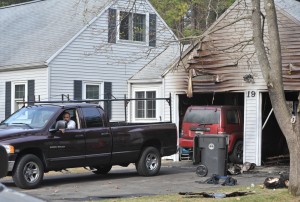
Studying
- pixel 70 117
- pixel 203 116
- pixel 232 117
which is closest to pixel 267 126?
pixel 232 117

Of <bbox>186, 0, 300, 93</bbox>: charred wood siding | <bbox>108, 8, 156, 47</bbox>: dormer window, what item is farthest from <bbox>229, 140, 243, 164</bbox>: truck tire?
<bbox>108, 8, 156, 47</bbox>: dormer window

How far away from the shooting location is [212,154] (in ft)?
53.6

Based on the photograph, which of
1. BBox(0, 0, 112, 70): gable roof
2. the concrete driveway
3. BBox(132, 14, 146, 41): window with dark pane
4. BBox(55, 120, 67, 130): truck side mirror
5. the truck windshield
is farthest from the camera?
BBox(132, 14, 146, 41): window with dark pane

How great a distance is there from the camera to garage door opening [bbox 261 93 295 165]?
2083 cm

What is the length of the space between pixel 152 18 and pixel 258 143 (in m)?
10.3

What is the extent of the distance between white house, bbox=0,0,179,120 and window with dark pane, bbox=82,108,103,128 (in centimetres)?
920

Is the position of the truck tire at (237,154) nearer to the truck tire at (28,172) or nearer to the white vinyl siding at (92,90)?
the white vinyl siding at (92,90)

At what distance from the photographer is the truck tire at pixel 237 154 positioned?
1998 centimetres

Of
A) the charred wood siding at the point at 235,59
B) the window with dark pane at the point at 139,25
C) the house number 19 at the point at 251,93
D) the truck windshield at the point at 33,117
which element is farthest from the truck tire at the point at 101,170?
the window with dark pane at the point at 139,25

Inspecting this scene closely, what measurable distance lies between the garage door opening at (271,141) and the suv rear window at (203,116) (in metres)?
1.95

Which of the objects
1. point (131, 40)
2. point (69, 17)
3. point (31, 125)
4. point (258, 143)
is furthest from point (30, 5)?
point (31, 125)

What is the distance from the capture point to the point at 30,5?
1198 inches

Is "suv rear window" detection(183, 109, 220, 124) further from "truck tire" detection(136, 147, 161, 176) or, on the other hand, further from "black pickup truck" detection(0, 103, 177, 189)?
"truck tire" detection(136, 147, 161, 176)

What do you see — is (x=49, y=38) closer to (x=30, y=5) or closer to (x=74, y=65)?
(x=74, y=65)
